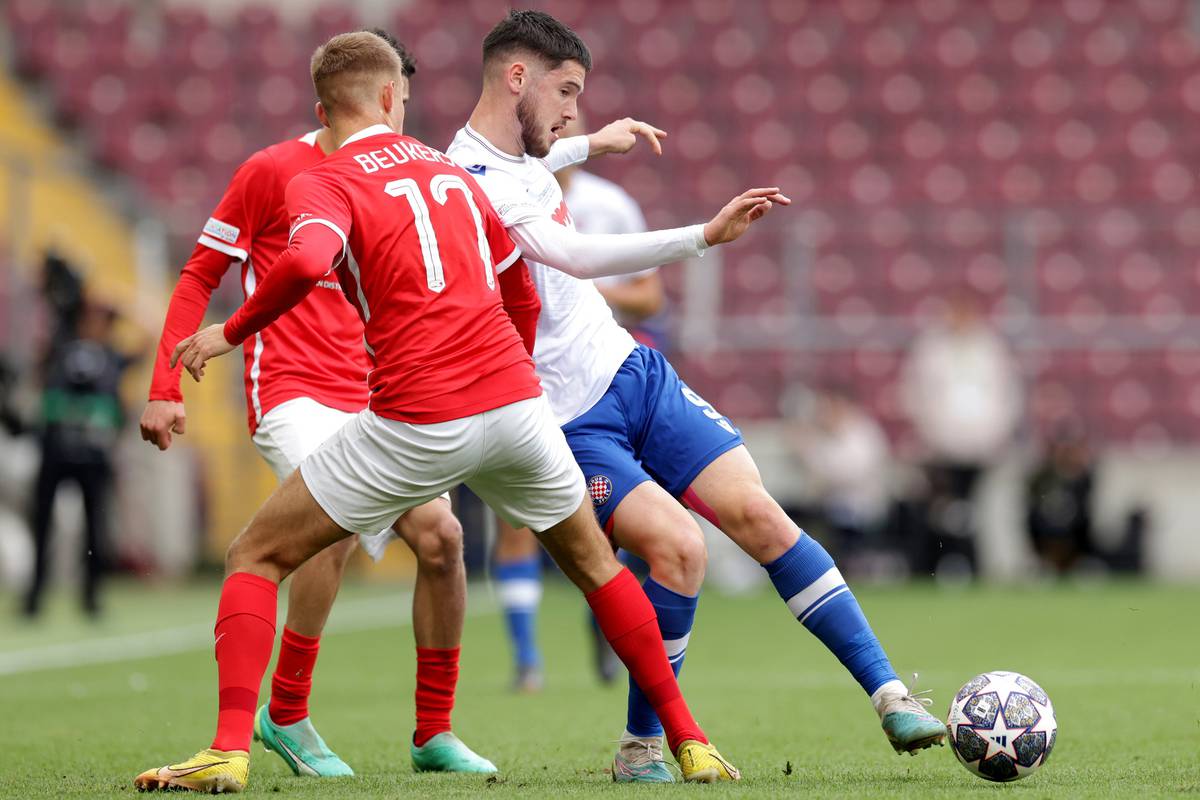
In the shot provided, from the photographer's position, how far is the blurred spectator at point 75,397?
40.0 ft

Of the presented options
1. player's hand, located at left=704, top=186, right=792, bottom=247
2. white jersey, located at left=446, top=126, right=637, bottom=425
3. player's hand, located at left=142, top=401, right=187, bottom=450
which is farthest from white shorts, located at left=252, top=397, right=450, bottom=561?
player's hand, located at left=704, top=186, right=792, bottom=247

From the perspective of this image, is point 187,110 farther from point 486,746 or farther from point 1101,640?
point 486,746

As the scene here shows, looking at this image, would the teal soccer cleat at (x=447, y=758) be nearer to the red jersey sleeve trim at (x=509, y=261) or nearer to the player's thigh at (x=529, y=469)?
the player's thigh at (x=529, y=469)

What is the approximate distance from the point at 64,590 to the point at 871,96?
9.36 metres

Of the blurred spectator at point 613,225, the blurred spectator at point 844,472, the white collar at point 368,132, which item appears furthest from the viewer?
the blurred spectator at point 844,472

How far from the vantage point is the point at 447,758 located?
17.4ft

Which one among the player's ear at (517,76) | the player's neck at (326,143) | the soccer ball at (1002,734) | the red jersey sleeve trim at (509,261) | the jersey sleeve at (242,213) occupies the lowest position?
the soccer ball at (1002,734)

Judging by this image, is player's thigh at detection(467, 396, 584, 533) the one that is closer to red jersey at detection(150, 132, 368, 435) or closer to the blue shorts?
the blue shorts

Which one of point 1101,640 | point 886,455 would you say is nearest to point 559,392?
point 1101,640

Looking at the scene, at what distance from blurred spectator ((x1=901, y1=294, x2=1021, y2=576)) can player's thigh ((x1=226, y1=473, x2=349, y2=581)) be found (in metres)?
11.1

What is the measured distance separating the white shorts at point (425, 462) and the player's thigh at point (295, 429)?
75cm

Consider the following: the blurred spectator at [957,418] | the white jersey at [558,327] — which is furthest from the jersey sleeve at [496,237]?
the blurred spectator at [957,418]

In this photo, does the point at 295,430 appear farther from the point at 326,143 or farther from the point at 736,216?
the point at 736,216

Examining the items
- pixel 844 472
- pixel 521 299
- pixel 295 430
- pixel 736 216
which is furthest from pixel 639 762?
pixel 844 472
